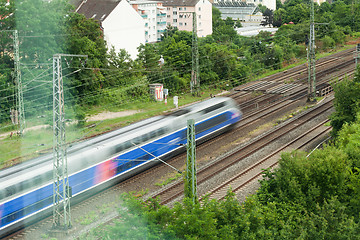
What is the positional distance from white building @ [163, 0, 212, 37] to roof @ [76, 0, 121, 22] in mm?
21106

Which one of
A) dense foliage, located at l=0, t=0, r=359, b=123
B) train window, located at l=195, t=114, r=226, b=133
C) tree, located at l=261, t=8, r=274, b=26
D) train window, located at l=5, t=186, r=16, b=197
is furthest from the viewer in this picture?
tree, located at l=261, t=8, r=274, b=26

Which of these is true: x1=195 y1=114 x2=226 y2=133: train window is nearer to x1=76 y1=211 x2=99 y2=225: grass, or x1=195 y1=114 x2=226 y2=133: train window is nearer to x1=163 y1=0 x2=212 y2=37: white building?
x1=76 y1=211 x2=99 y2=225: grass

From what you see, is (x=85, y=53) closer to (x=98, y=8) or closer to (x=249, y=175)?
(x=98, y=8)

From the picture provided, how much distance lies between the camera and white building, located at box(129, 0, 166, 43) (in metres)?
58.0

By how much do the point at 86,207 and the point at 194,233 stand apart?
21.1 ft

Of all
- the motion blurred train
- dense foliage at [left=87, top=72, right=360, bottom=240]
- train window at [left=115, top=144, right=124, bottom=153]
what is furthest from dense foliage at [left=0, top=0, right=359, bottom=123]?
dense foliage at [left=87, top=72, right=360, bottom=240]

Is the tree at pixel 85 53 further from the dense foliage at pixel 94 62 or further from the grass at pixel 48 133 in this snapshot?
the grass at pixel 48 133

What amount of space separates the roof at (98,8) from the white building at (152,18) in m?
14.7

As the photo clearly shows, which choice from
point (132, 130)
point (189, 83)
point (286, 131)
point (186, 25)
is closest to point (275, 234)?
point (132, 130)

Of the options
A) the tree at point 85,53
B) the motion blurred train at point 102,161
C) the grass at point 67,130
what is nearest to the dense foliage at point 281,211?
the motion blurred train at point 102,161

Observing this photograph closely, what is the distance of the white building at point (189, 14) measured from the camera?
203 ft

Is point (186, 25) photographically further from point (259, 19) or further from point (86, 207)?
point (86, 207)

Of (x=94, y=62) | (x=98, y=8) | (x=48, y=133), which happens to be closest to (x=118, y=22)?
(x=98, y=8)

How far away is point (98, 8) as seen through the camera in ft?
132
